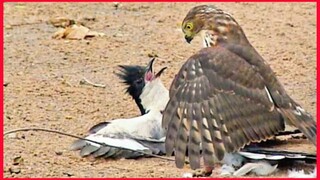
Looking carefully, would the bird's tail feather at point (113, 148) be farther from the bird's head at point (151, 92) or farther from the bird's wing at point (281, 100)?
the bird's wing at point (281, 100)

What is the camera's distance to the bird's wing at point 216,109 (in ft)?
22.8

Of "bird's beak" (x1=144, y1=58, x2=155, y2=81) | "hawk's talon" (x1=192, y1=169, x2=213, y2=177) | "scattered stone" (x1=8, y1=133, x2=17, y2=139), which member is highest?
"bird's beak" (x1=144, y1=58, x2=155, y2=81)

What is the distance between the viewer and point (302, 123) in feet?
23.9

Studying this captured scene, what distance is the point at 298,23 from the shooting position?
11.3 m

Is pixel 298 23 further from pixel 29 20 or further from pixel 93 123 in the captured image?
pixel 93 123

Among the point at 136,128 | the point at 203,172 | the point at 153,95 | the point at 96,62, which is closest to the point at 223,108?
the point at 203,172

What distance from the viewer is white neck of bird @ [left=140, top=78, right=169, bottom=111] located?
822 cm

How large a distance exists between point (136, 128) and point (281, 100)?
103 centimetres

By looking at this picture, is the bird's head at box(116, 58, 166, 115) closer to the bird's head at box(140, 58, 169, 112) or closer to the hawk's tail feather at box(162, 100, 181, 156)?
the bird's head at box(140, 58, 169, 112)

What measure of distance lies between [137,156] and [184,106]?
66 centimetres

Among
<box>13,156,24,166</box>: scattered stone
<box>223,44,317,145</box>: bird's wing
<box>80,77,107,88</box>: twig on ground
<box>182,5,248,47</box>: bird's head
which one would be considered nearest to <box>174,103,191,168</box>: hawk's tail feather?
<box>223,44,317,145</box>: bird's wing

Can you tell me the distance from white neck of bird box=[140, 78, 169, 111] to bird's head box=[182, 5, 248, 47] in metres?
0.49

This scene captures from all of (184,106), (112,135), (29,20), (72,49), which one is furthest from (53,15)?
(184,106)

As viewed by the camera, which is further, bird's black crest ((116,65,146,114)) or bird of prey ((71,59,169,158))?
bird's black crest ((116,65,146,114))
